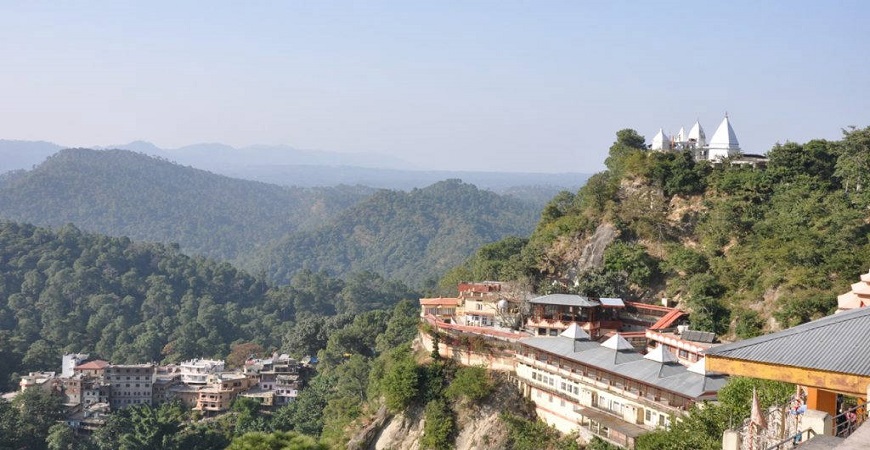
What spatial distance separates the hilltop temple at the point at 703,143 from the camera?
31.9m

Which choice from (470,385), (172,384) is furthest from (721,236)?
(172,384)

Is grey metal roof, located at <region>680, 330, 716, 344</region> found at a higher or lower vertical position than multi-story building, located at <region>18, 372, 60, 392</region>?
higher

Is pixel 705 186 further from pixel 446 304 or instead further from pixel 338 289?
pixel 338 289

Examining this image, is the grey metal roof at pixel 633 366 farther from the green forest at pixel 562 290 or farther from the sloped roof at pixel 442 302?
the sloped roof at pixel 442 302

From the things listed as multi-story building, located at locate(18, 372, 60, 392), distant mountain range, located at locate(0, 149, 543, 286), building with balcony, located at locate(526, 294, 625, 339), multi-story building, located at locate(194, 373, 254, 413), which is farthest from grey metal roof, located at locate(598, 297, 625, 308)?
distant mountain range, located at locate(0, 149, 543, 286)

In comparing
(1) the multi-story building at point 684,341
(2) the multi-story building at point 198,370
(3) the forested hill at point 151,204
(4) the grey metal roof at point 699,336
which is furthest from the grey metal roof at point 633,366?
(3) the forested hill at point 151,204

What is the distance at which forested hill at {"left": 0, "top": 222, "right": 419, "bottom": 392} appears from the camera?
57281 millimetres

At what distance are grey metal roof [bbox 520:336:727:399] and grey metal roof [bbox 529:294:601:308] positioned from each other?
1818mm

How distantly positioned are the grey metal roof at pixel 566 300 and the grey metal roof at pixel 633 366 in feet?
5.96

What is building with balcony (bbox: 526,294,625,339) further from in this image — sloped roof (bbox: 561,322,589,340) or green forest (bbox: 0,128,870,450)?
sloped roof (bbox: 561,322,589,340)

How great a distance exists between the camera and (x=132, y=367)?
46531mm

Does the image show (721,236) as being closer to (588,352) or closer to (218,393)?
(588,352)

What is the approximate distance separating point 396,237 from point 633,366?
102237 mm

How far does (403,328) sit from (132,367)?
19344 mm
